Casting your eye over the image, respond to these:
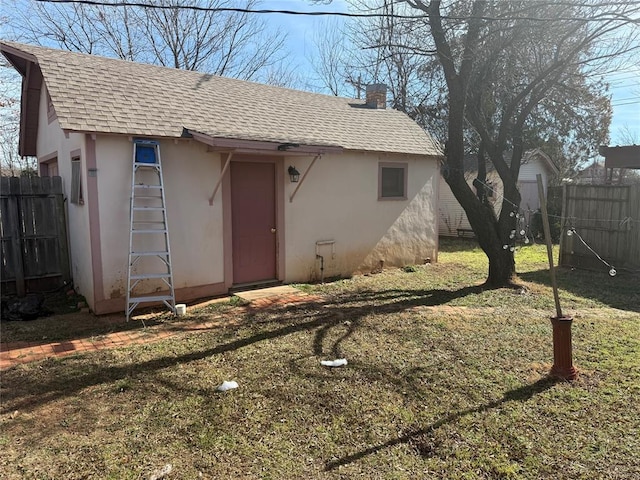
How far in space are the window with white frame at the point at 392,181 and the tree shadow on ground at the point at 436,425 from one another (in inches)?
250

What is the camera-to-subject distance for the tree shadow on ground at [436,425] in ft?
10.3

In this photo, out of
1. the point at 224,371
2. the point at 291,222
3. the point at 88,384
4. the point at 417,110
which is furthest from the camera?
the point at 417,110

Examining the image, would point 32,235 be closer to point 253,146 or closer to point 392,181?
point 253,146

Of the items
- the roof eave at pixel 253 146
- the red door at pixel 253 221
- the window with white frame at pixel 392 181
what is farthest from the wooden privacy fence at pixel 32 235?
the window with white frame at pixel 392 181

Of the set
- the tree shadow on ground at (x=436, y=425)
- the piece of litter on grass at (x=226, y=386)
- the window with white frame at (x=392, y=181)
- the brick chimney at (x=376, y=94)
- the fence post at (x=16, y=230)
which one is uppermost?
the brick chimney at (x=376, y=94)

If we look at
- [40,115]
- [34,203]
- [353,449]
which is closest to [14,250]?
[34,203]

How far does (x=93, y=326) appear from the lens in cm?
611

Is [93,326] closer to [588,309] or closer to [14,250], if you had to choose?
[14,250]

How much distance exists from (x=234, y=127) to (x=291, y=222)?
2058mm

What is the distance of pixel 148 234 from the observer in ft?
22.6

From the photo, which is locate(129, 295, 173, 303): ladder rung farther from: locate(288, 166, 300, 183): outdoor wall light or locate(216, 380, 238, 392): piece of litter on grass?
locate(288, 166, 300, 183): outdoor wall light

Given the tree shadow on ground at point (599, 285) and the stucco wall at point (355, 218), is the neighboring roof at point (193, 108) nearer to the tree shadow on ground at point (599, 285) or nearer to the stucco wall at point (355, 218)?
the stucco wall at point (355, 218)

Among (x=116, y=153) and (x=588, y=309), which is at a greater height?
(x=116, y=153)

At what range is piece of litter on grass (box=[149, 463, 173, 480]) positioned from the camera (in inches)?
114
